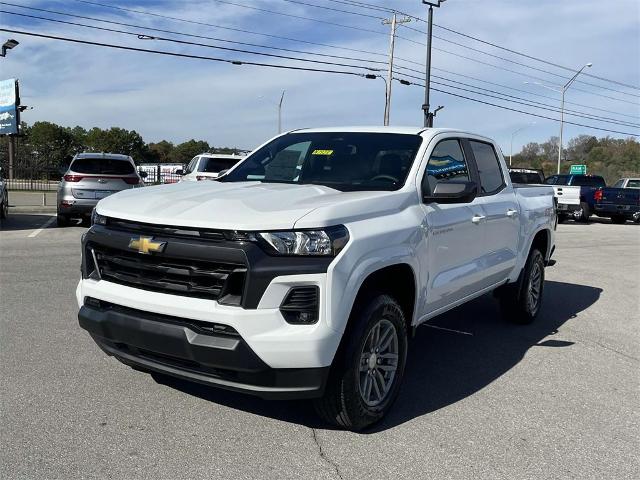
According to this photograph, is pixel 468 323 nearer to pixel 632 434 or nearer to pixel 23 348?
pixel 632 434

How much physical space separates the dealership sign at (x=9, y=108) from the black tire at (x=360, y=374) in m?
31.5

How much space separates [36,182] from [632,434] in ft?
118

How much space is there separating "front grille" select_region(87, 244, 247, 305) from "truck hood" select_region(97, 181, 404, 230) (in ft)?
0.67

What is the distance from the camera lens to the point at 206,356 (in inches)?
126

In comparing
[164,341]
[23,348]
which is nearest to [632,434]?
[164,341]

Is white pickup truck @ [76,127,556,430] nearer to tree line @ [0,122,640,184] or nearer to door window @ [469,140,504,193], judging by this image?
door window @ [469,140,504,193]

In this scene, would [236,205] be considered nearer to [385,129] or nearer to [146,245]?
[146,245]

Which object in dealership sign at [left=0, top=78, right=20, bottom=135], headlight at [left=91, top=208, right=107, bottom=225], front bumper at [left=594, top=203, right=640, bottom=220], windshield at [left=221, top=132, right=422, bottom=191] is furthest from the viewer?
dealership sign at [left=0, top=78, right=20, bottom=135]

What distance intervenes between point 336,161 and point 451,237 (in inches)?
41.2

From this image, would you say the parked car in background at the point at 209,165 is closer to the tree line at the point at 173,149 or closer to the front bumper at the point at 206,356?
the front bumper at the point at 206,356

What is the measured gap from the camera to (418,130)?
16.0 ft

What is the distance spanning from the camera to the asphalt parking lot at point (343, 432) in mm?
3266

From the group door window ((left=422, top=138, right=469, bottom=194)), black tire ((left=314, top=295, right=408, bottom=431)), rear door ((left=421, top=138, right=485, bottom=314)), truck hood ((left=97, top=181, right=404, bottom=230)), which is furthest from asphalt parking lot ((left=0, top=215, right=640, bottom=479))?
door window ((left=422, top=138, right=469, bottom=194))

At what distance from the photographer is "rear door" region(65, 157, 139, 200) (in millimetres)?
14000
